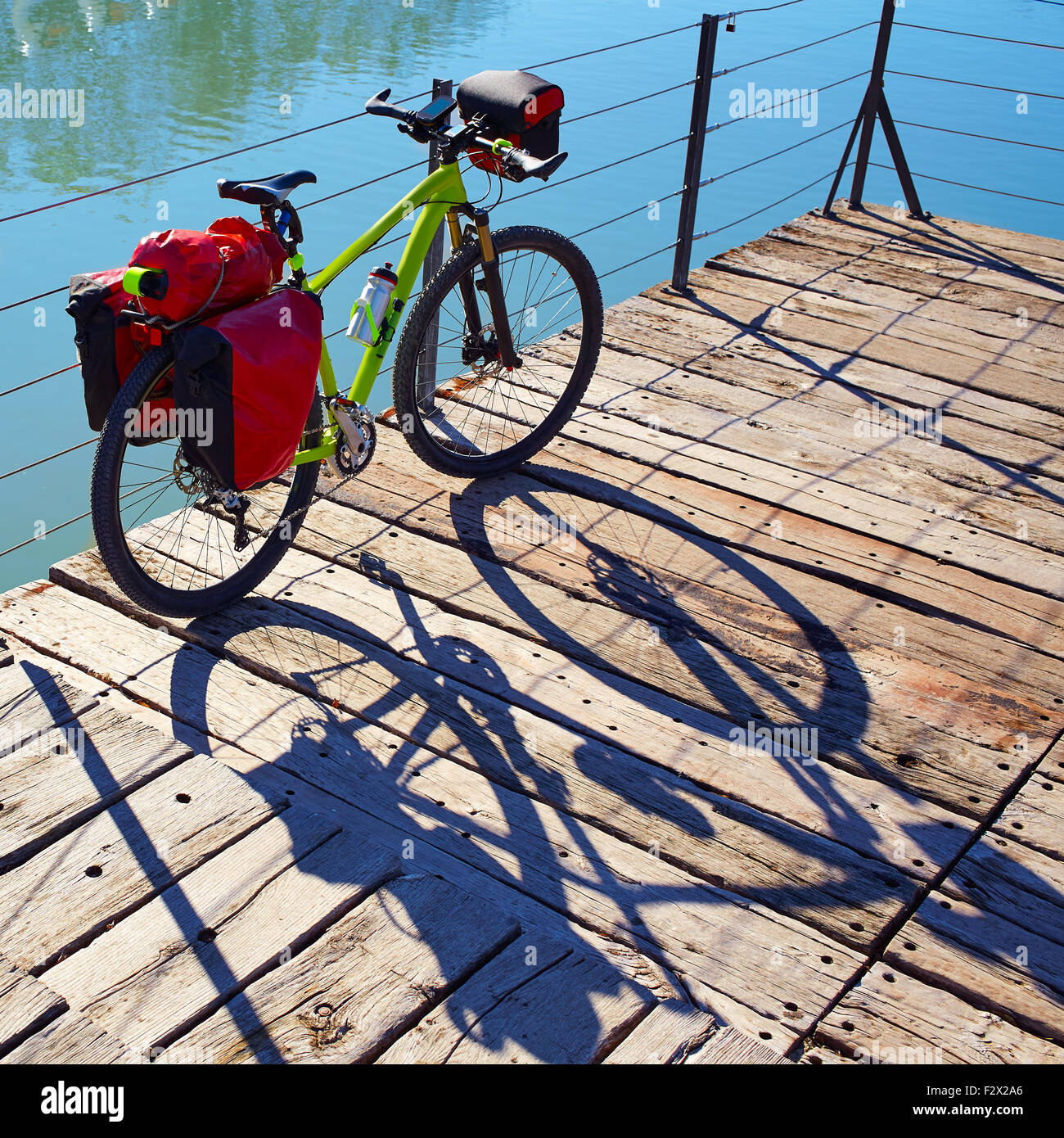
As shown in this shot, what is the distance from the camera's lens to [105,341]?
2.21 m

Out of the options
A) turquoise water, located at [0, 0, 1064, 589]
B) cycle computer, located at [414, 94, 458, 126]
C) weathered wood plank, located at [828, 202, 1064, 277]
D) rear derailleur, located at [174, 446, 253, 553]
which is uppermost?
cycle computer, located at [414, 94, 458, 126]

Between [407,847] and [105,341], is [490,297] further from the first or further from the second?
[407,847]

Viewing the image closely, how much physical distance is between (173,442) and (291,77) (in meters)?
15.2

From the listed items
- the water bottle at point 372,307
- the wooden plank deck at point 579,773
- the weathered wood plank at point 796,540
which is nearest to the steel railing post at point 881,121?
the wooden plank deck at point 579,773

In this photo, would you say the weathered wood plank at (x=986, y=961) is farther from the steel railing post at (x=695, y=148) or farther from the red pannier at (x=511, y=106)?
the steel railing post at (x=695, y=148)

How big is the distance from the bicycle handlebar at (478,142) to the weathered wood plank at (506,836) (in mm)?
1433

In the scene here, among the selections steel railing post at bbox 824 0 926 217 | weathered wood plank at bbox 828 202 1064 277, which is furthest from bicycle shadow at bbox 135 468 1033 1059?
steel railing post at bbox 824 0 926 217

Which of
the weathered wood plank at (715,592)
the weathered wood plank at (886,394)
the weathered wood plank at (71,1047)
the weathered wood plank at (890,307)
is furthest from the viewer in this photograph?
the weathered wood plank at (890,307)

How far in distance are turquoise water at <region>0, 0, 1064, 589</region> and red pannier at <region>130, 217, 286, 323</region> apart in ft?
21.7

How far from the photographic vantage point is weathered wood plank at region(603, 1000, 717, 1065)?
1.63 metres

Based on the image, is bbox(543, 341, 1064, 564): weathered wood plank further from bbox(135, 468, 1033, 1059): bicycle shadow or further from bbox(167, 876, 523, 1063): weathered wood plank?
bbox(167, 876, 523, 1063): weathered wood plank

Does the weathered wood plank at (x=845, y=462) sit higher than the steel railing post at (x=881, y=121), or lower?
lower

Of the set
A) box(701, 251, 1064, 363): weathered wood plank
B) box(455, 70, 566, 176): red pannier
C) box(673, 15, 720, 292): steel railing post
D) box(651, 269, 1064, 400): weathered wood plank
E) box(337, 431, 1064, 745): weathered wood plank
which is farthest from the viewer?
box(701, 251, 1064, 363): weathered wood plank

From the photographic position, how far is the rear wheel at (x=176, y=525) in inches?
87.0
